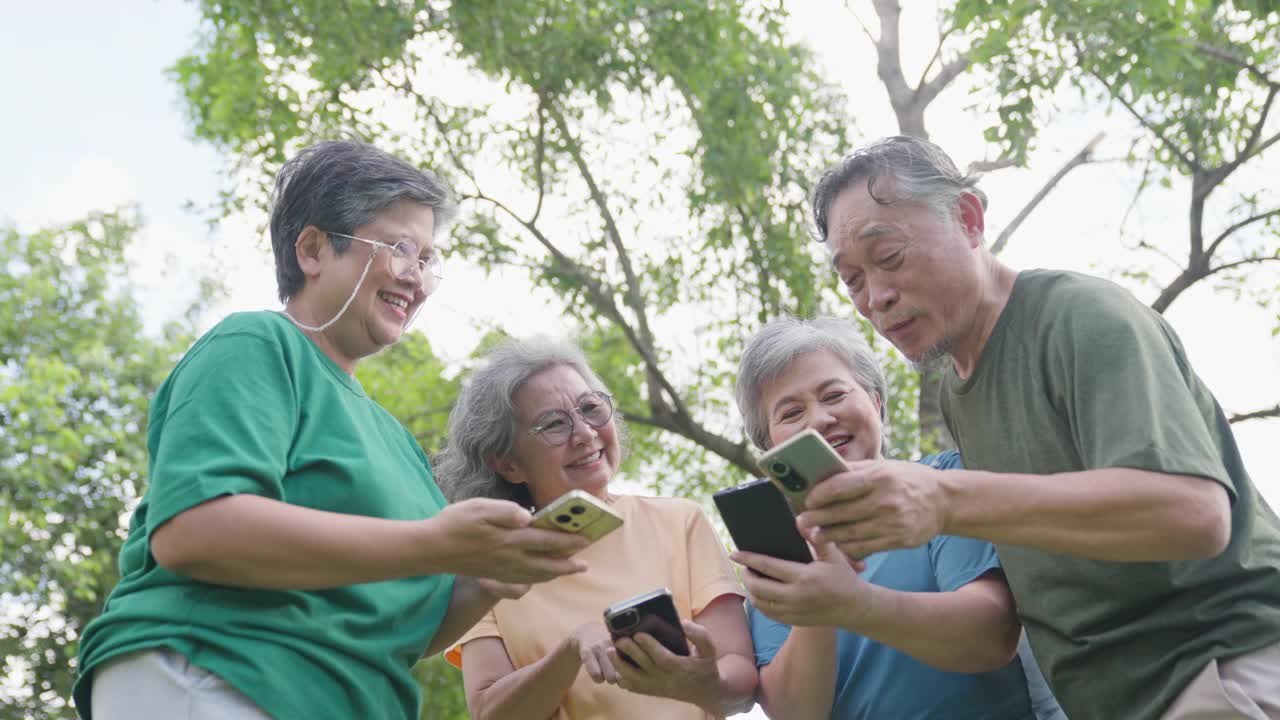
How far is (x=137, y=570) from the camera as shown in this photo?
218 cm

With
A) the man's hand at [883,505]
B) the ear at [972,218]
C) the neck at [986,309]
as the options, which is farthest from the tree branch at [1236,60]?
the man's hand at [883,505]

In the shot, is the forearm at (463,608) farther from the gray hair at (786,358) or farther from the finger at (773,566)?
the gray hair at (786,358)

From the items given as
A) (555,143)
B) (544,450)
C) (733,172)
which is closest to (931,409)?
(733,172)

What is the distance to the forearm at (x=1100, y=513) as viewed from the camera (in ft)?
6.63

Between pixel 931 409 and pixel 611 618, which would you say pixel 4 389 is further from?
pixel 611 618

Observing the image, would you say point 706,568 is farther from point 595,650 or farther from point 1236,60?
point 1236,60

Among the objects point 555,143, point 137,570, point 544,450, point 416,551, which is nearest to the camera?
point 416,551

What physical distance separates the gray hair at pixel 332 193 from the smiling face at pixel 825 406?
1.17 metres

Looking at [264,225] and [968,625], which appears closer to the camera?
[968,625]

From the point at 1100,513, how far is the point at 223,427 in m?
1.66

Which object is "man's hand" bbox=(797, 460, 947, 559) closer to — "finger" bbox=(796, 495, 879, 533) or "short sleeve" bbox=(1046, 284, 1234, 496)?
"finger" bbox=(796, 495, 879, 533)

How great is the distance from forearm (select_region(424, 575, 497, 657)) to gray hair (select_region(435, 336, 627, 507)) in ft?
2.72

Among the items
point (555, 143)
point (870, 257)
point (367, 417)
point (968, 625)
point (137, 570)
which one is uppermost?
point (555, 143)

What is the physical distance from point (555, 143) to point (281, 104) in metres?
2.51
